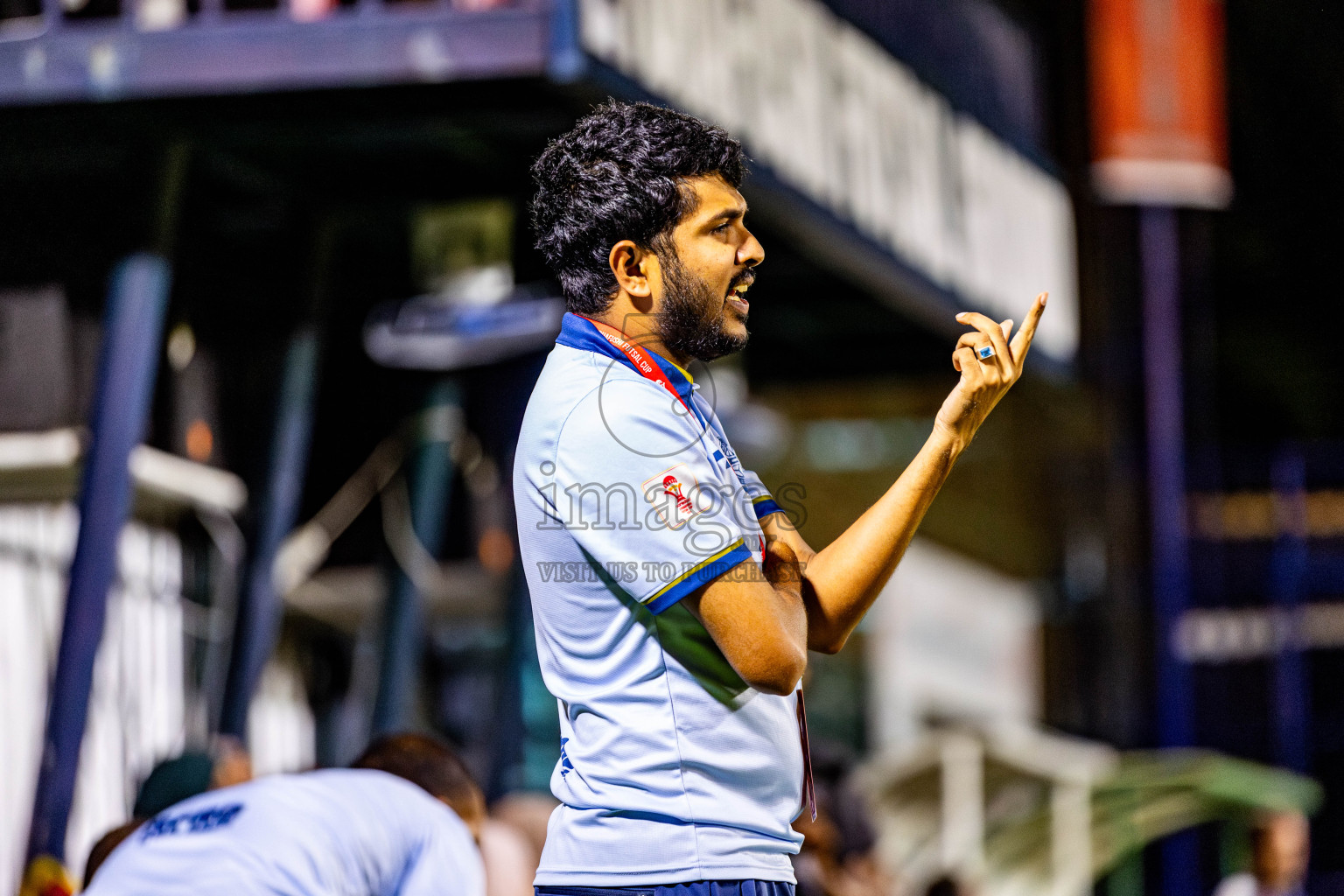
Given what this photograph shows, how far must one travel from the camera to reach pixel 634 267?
7.07 ft

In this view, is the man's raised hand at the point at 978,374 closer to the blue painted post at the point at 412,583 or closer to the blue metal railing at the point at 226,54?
the blue metal railing at the point at 226,54

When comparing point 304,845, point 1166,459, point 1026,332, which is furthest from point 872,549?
point 1166,459

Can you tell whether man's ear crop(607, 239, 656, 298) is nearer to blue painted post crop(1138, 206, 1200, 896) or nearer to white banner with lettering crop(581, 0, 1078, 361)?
white banner with lettering crop(581, 0, 1078, 361)

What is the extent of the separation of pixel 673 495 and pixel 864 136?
5.70 metres

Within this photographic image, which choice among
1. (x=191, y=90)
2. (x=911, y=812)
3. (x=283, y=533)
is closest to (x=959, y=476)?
(x=911, y=812)

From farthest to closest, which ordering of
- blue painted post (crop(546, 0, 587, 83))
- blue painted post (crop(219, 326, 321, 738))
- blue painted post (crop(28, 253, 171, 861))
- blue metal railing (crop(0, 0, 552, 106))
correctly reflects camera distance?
1. blue painted post (crop(219, 326, 321, 738))
2. blue painted post (crop(28, 253, 171, 861))
3. blue metal railing (crop(0, 0, 552, 106))
4. blue painted post (crop(546, 0, 587, 83))

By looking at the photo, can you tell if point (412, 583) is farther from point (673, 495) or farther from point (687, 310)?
point (673, 495)

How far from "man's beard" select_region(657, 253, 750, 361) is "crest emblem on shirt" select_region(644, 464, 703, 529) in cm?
22

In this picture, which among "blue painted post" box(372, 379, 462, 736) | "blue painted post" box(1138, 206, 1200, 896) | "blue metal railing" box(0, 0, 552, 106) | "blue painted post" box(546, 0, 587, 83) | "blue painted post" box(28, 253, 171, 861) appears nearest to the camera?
"blue painted post" box(546, 0, 587, 83)

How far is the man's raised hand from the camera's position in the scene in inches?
79.7

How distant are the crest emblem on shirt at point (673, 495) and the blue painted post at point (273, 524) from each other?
541cm

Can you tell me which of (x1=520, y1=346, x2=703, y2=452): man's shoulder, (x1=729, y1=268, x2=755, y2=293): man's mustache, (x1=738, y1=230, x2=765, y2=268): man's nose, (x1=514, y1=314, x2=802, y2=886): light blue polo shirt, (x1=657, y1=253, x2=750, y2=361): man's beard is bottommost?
(x1=514, y1=314, x2=802, y2=886): light blue polo shirt

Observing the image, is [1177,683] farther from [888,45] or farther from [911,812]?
[888,45]

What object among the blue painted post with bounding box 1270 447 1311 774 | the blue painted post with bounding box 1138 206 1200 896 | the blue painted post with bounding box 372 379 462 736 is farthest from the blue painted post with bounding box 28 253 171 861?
the blue painted post with bounding box 1270 447 1311 774
